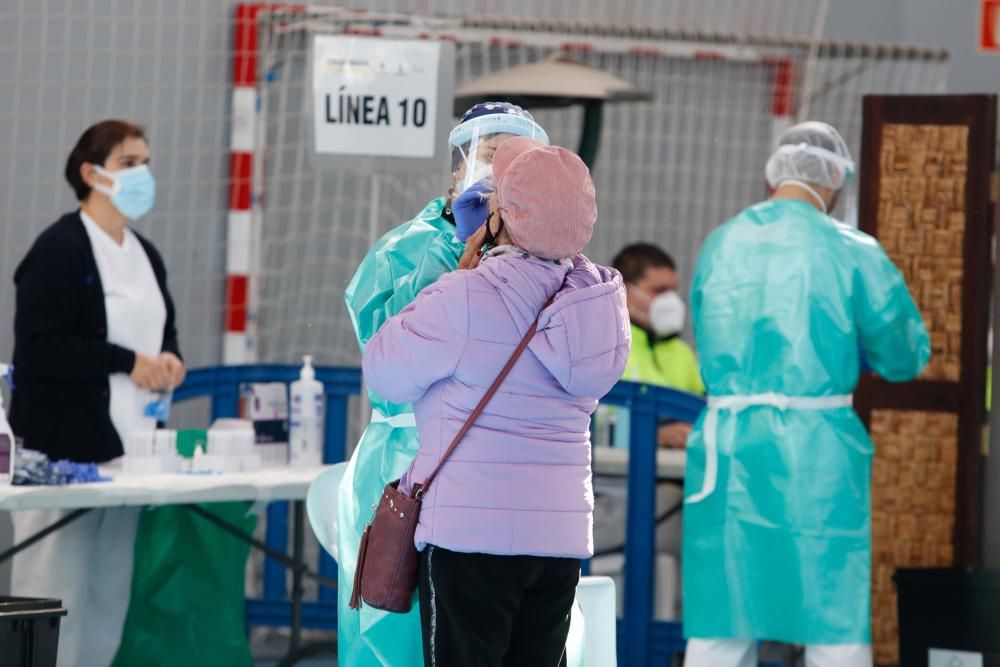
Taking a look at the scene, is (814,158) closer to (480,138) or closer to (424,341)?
(480,138)

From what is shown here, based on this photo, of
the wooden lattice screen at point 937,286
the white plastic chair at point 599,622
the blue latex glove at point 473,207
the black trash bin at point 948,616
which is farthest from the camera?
the wooden lattice screen at point 937,286

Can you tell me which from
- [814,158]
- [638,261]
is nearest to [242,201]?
[638,261]

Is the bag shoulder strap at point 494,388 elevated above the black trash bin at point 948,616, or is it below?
above

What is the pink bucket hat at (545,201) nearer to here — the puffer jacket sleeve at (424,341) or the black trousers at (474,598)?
the puffer jacket sleeve at (424,341)

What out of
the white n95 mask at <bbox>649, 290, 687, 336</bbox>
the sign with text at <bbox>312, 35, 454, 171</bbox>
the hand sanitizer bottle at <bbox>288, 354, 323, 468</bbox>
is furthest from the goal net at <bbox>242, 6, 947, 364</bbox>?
the hand sanitizer bottle at <bbox>288, 354, 323, 468</bbox>

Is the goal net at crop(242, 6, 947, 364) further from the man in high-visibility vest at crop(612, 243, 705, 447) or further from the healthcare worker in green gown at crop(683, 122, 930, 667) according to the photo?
the healthcare worker in green gown at crop(683, 122, 930, 667)

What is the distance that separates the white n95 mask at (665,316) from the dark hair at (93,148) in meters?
1.99

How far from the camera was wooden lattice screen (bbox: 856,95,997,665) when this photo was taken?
4.45m

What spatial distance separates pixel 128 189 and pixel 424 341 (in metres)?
1.88

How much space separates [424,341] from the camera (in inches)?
92.4

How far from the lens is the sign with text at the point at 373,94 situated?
4.22 metres

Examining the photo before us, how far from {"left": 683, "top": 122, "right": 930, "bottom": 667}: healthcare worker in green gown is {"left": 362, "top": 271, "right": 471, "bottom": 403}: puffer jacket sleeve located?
60.0 inches

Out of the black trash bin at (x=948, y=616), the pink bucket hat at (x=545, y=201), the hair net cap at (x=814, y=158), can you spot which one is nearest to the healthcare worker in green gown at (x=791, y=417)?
the hair net cap at (x=814, y=158)

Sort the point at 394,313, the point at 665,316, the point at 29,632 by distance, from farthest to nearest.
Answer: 1. the point at 665,316
2. the point at 29,632
3. the point at 394,313
